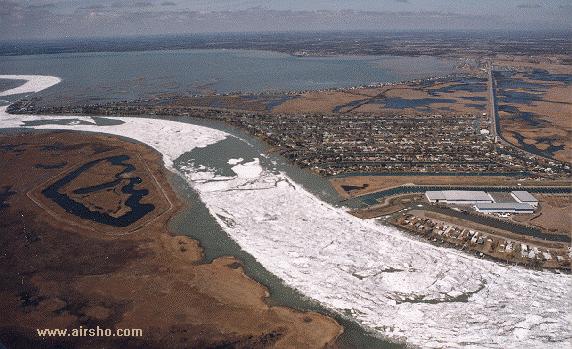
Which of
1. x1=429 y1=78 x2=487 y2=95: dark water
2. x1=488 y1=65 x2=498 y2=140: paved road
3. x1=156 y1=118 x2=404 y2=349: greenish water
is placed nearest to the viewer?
x1=156 y1=118 x2=404 y2=349: greenish water

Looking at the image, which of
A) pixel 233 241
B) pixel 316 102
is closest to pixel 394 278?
pixel 233 241

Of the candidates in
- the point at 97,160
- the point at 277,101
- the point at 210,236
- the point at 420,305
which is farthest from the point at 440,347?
the point at 277,101

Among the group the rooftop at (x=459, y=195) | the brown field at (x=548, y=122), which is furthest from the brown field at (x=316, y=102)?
the rooftop at (x=459, y=195)

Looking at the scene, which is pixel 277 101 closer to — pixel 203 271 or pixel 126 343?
pixel 203 271

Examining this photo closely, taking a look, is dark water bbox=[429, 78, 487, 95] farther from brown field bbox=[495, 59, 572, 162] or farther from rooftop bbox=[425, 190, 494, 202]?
rooftop bbox=[425, 190, 494, 202]

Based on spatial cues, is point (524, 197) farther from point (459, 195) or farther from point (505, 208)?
point (459, 195)

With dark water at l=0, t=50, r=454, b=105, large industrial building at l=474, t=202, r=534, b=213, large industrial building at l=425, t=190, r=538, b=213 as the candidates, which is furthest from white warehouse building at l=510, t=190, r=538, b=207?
dark water at l=0, t=50, r=454, b=105
